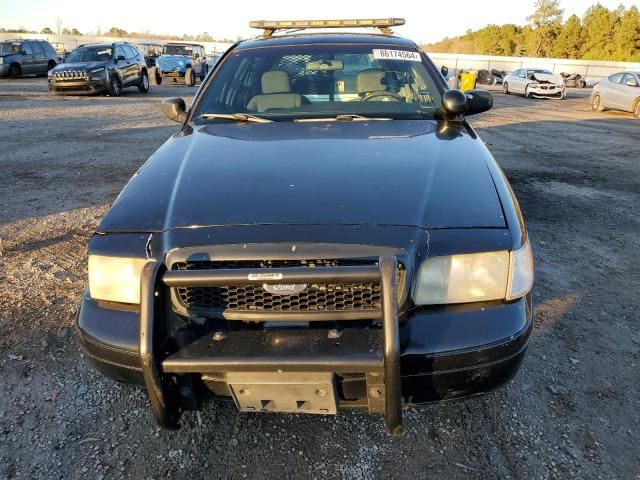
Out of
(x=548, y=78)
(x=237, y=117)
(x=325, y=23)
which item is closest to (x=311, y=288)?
(x=237, y=117)

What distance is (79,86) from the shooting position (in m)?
15.2

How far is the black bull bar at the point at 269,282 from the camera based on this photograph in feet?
5.14

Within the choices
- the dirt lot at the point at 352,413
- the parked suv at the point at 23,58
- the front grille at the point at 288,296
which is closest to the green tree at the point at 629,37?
the parked suv at the point at 23,58

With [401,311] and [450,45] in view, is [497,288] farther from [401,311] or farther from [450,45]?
[450,45]

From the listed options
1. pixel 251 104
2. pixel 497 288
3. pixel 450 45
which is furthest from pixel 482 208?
pixel 450 45

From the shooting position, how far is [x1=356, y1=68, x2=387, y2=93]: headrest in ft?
10.9

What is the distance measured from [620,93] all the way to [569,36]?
1808 inches

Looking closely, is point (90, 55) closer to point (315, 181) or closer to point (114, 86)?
point (114, 86)

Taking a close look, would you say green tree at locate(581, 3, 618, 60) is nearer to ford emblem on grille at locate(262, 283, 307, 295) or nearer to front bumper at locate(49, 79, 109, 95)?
front bumper at locate(49, 79, 109, 95)

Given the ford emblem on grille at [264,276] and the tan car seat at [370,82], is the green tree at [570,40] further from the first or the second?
the ford emblem on grille at [264,276]

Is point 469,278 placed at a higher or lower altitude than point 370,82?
lower

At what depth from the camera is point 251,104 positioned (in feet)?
10.8

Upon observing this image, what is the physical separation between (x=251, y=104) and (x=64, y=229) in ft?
7.76

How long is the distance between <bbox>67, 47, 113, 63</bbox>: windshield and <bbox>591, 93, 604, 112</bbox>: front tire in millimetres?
15731
